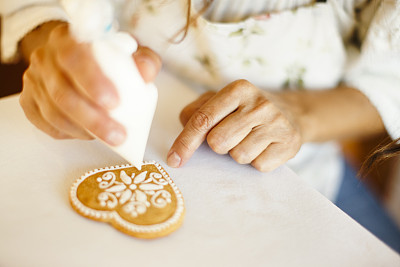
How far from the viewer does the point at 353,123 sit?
674 millimetres

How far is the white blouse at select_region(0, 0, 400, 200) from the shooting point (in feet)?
2.01

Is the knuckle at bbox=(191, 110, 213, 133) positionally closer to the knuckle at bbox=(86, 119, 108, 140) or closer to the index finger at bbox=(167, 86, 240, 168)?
the index finger at bbox=(167, 86, 240, 168)

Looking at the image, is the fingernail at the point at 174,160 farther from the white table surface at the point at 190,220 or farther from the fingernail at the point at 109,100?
the fingernail at the point at 109,100

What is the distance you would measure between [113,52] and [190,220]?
20 centimetres

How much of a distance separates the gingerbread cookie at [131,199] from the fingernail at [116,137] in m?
0.07

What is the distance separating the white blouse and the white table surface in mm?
218

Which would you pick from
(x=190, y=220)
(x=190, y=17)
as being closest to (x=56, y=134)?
(x=190, y=220)

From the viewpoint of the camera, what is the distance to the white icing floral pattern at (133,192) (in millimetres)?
379

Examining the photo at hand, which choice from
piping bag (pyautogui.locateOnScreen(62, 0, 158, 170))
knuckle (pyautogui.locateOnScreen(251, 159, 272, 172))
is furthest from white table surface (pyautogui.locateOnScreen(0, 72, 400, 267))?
piping bag (pyautogui.locateOnScreen(62, 0, 158, 170))

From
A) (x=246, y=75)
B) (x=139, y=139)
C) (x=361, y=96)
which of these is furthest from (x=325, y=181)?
(x=139, y=139)

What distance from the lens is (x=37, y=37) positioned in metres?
0.63

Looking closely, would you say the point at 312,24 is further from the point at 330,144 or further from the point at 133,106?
the point at 133,106

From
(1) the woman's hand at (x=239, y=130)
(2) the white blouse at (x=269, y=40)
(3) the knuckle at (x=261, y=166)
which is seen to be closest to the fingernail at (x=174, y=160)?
(1) the woman's hand at (x=239, y=130)

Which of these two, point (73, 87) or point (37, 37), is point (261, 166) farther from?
point (37, 37)
